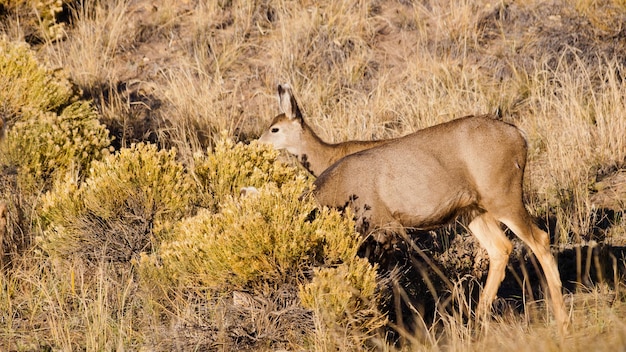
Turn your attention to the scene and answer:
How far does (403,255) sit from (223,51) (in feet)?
20.3

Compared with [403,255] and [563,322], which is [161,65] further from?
[563,322]

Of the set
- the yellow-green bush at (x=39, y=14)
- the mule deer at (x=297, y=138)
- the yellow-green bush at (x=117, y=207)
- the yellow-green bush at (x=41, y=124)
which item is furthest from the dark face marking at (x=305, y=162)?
the yellow-green bush at (x=39, y=14)

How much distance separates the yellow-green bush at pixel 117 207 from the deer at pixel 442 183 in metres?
1.50

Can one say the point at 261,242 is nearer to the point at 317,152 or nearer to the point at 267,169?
the point at 267,169

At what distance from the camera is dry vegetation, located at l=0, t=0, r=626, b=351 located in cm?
707

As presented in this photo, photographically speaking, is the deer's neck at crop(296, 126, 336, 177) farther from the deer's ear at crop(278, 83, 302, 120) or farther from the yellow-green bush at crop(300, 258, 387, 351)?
the yellow-green bush at crop(300, 258, 387, 351)

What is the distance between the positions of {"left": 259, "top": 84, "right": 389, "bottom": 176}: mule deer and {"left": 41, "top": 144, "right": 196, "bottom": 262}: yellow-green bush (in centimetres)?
248

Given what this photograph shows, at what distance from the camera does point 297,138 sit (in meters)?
11.1

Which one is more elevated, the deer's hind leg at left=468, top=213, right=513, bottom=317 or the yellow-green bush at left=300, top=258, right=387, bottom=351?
the yellow-green bush at left=300, top=258, right=387, bottom=351

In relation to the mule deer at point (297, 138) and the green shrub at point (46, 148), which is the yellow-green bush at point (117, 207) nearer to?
the green shrub at point (46, 148)

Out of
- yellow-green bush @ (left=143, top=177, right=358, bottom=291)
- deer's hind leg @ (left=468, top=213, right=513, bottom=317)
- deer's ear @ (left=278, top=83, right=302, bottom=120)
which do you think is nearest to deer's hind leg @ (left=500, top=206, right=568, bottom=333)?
deer's hind leg @ (left=468, top=213, right=513, bottom=317)

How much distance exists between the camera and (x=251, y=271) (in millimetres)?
6980


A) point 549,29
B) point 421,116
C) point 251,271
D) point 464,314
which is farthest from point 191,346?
point 549,29

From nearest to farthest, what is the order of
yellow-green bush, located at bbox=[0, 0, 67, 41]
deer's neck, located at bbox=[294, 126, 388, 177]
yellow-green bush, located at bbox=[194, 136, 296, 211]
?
yellow-green bush, located at bbox=[194, 136, 296, 211], deer's neck, located at bbox=[294, 126, 388, 177], yellow-green bush, located at bbox=[0, 0, 67, 41]
